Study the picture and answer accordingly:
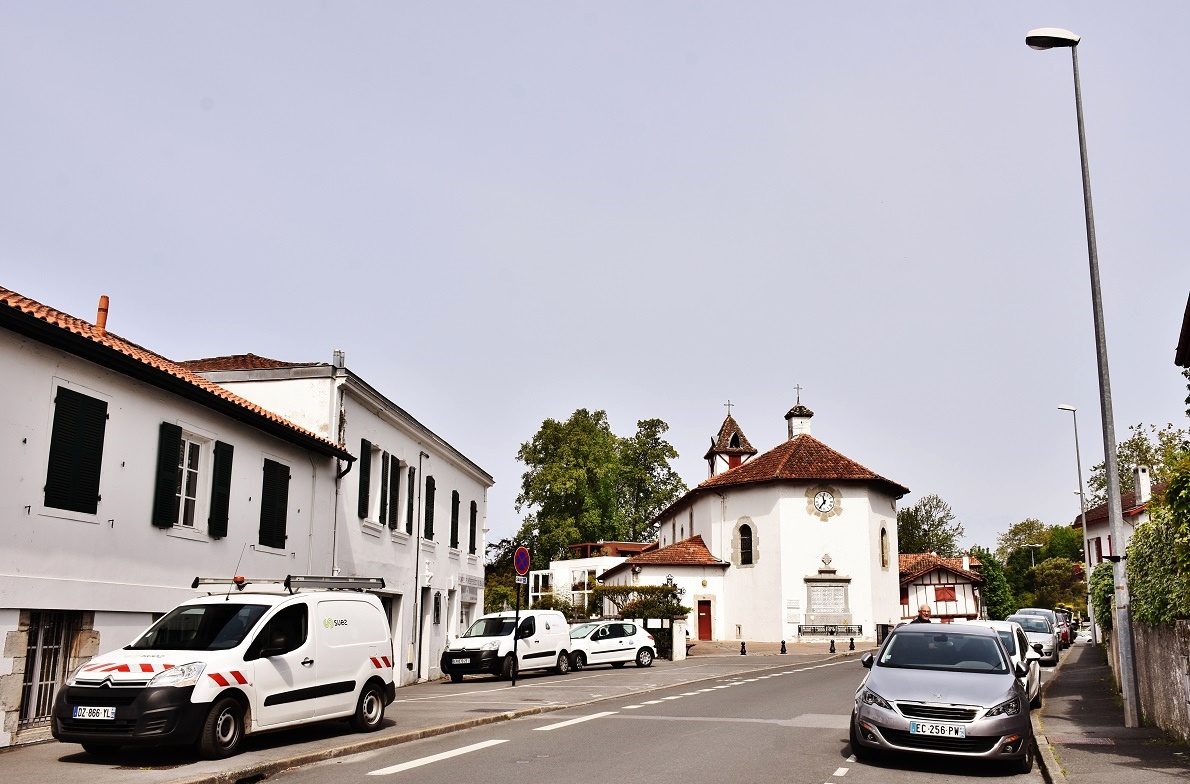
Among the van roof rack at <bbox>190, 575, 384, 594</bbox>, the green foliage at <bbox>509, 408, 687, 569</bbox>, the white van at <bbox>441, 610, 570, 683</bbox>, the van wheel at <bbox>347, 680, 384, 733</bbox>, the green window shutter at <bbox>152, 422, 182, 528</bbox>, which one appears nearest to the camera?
the van roof rack at <bbox>190, 575, 384, 594</bbox>

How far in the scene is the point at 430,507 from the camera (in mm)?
27984

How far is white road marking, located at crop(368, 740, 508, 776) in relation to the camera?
10.2 metres

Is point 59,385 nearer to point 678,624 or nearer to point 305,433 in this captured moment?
point 305,433

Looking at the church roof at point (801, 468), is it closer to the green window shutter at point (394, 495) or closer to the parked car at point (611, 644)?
the parked car at point (611, 644)

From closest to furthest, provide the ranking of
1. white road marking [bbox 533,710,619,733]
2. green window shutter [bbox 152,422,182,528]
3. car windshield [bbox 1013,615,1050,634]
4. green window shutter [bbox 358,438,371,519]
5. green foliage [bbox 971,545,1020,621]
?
white road marking [bbox 533,710,619,733], green window shutter [bbox 152,422,182,528], green window shutter [bbox 358,438,371,519], car windshield [bbox 1013,615,1050,634], green foliage [bbox 971,545,1020,621]

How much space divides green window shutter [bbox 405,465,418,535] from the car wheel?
16.3m

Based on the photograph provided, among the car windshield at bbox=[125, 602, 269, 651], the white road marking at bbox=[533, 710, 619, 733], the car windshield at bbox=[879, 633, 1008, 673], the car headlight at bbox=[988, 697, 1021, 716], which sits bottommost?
the white road marking at bbox=[533, 710, 619, 733]

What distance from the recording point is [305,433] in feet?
64.2

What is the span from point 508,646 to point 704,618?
3135cm

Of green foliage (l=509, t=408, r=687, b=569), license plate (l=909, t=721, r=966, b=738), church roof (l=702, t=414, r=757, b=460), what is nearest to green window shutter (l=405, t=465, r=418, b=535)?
license plate (l=909, t=721, r=966, b=738)

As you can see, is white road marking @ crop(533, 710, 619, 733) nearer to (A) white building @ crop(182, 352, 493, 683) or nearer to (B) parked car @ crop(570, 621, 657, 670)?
(A) white building @ crop(182, 352, 493, 683)

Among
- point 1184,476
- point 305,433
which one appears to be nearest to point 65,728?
point 305,433

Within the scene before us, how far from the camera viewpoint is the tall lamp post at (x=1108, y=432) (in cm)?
1362

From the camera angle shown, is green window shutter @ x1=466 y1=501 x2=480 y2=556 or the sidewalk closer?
the sidewalk
